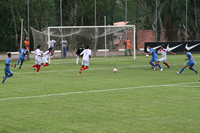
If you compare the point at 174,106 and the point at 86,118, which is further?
the point at 174,106

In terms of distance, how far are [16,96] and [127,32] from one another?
79.4 ft

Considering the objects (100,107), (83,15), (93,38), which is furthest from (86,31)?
(100,107)

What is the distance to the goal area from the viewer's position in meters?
31.7

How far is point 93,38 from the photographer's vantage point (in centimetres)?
3453

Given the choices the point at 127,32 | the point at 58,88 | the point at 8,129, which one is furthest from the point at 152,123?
the point at 127,32

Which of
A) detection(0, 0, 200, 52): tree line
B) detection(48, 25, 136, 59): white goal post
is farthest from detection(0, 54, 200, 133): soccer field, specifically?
detection(0, 0, 200, 52): tree line

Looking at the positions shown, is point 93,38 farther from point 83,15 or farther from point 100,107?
point 100,107

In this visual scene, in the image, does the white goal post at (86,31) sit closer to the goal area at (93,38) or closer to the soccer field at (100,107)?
the goal area at (93,38)

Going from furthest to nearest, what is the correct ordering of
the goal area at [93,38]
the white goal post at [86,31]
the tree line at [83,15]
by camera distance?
the tree line at [83,15], the white goal post at [86,31], the goal area at [93,38]

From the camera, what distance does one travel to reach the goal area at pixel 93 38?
31695 mm

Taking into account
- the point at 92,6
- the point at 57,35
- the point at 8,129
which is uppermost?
the point at 92,6

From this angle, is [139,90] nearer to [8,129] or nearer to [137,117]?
[137,117]

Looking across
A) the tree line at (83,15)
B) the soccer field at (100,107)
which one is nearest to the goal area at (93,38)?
the tree line at (83,15)

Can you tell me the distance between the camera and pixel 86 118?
27.5 ft
